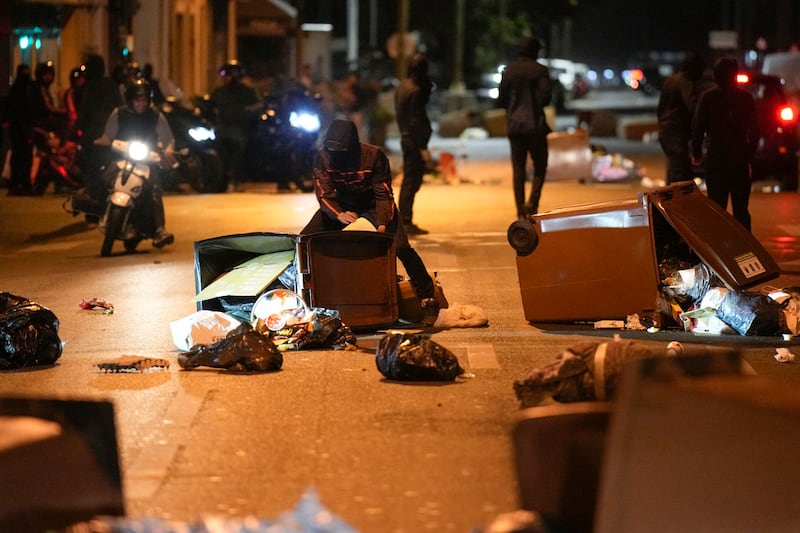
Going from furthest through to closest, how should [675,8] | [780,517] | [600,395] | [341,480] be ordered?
[675,8] → [600,395] → [341,480] → [780,517]

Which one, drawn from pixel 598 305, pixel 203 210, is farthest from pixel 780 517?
pixel 203 210

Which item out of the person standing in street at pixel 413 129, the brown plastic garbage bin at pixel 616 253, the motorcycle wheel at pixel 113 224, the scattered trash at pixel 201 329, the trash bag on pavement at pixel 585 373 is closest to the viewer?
the trash bag on pavement at pixel 585 373

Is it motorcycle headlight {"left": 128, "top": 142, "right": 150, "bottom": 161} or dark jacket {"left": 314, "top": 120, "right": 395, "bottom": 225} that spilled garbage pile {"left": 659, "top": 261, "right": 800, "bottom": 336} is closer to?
dark jacket {"left": 314, "top": 120, "right": 395, "bottom": 225}

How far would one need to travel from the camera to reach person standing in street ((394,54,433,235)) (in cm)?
1462

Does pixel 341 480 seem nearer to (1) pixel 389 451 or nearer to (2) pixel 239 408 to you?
(1) pixel 389 451

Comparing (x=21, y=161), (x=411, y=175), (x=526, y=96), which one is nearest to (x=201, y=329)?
(x=411, y=175)

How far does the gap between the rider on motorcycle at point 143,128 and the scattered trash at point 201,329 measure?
5.23 meters

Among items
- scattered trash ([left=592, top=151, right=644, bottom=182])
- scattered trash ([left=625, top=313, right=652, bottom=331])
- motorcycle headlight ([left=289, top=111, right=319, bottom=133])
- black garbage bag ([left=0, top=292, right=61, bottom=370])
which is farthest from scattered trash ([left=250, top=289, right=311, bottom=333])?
scattered trash ([left=592, top=151, right=644, bottom=182])

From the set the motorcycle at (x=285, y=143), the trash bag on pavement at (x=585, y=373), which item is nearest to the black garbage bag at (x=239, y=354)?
the trash bag on pavement at (x=585, y=373)

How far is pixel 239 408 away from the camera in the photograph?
712 cm

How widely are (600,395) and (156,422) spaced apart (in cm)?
219

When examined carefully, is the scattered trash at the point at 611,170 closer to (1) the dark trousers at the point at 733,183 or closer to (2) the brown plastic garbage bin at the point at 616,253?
(1) the dark trousers at the point at 733,183

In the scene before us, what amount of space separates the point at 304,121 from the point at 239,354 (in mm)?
13412

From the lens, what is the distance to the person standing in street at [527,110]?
14.7 metres
